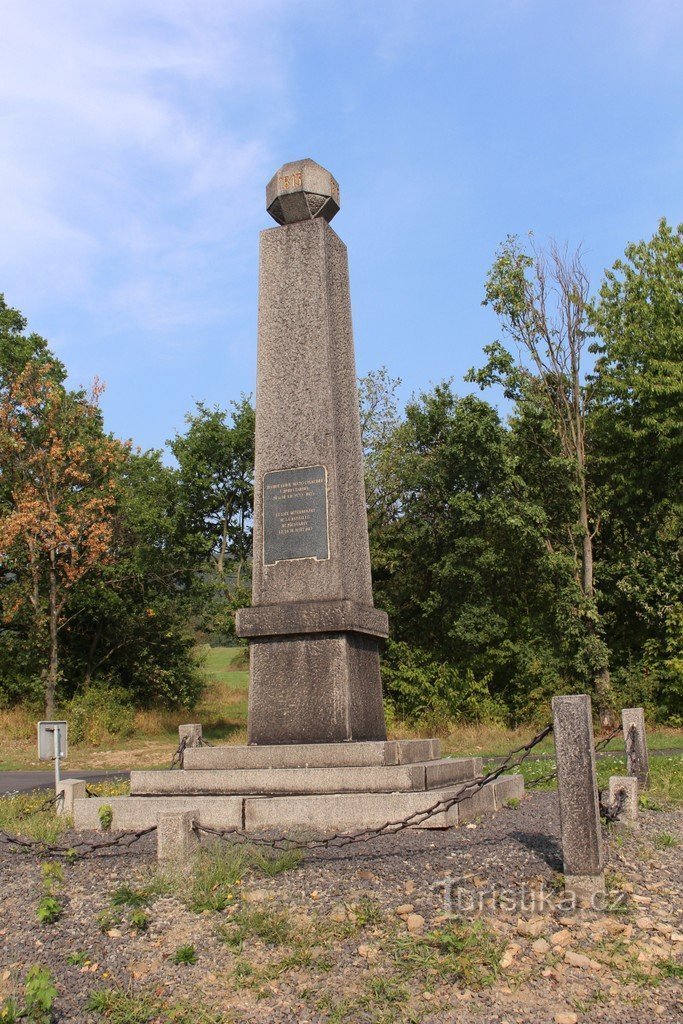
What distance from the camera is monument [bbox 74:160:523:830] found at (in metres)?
7.05

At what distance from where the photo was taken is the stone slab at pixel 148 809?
23.0ft

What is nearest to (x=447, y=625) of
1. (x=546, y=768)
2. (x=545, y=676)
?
(x=545, y=676)

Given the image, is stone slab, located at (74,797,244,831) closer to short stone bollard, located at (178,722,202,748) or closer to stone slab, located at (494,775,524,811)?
short stone bollard, located at (178,722,202,748)

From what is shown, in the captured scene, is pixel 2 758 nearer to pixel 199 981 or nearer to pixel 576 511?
pixel 576 511

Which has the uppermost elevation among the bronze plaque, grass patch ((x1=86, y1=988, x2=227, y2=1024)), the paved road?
the bronze plaque

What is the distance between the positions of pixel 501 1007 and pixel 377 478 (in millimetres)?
23488

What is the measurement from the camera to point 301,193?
966 cm

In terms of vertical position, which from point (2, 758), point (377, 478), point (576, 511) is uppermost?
point (377, 478)

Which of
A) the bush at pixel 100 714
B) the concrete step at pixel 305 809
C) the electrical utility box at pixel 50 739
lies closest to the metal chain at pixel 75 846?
the concrete step at pixel 305 809

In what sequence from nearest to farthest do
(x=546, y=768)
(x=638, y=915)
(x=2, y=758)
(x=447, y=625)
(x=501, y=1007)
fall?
(x=501, y=1007)
(x=638, y=915)
(x=546, y=768)
(x=2, y=758)
(x=447, y=625)

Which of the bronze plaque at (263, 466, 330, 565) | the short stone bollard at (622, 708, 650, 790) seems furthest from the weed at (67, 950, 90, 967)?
the short stone bollard at (622, 708, 650, 790)

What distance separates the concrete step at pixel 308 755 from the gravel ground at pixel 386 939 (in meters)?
1.24

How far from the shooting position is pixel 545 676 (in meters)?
22.8

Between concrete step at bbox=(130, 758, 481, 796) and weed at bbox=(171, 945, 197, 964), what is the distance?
2.51 m
